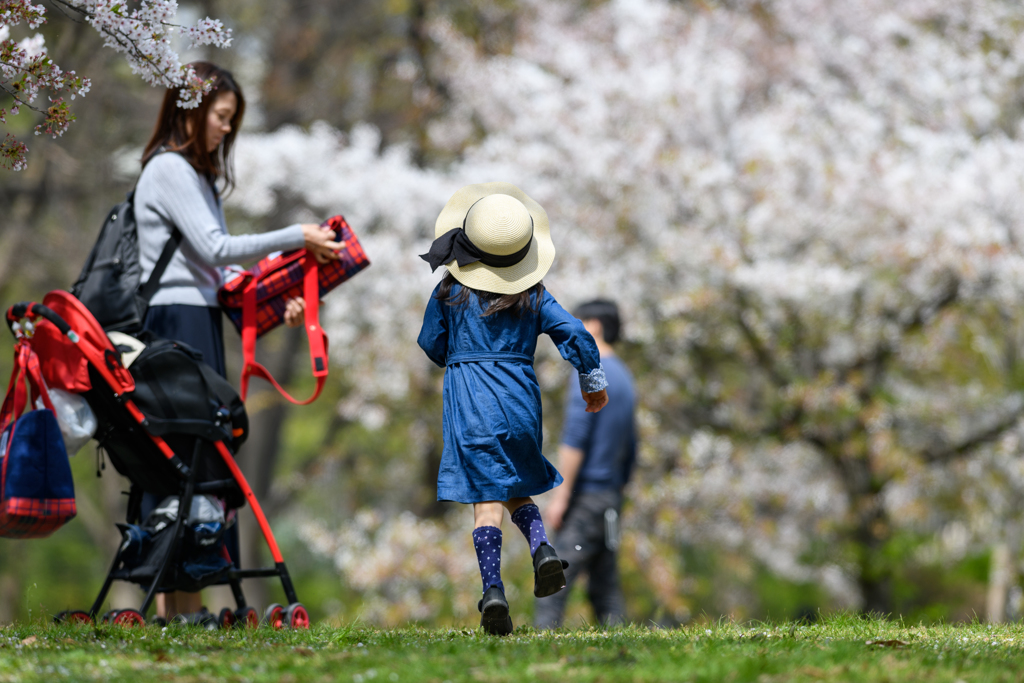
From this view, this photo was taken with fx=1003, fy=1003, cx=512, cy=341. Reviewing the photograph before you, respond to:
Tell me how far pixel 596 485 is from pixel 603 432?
284 millimetres

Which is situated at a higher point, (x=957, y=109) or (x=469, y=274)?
(x=957, y=109)

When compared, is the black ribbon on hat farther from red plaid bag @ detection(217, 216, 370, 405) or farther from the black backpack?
the black backpack

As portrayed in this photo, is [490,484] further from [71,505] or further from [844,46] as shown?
[844,46]

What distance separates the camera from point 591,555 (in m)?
5.31

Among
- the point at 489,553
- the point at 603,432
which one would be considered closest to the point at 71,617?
the point at 489,553

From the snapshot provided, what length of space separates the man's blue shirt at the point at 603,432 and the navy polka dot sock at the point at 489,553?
5.96 ft

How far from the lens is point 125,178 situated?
11.7 m

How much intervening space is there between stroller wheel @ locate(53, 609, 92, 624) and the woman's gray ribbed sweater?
1242 millimetres

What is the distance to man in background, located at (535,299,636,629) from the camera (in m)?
5.23

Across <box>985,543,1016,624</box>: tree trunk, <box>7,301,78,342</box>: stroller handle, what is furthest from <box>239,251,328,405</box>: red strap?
<box>985,543,1016,624</box>: tree trunk

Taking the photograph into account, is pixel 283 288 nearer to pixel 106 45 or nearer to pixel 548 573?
pixel 106 45

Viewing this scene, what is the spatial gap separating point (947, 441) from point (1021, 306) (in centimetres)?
168

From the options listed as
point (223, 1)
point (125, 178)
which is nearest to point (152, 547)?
point (125, 178)

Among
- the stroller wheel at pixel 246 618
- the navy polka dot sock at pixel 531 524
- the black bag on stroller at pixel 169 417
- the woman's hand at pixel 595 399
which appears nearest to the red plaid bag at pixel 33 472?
the black bag on stroller at pixel 169 417
